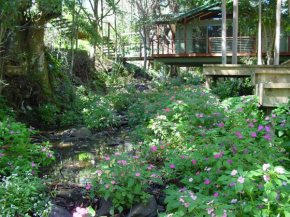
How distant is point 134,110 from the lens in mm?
9227

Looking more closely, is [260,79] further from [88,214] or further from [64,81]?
[64,81]

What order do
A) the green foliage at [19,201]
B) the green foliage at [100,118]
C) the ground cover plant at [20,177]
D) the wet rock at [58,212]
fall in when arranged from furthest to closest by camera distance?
the green foliage at [100,118] → the wet rock at [58,212] → the ground cover plant at [20,177] → the green foliage at [19,201]

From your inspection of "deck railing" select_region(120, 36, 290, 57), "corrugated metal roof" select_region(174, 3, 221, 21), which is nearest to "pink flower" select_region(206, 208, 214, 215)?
"deck railing" select_region(120, 36, 290, 57)

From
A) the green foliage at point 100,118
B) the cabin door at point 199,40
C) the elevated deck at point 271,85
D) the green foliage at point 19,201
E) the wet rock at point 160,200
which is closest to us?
the green foliage at point 19,201

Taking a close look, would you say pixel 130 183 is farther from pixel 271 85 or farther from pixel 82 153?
pixel 82 153

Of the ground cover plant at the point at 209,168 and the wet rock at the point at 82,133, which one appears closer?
the ground cover plant at the point at 209,168

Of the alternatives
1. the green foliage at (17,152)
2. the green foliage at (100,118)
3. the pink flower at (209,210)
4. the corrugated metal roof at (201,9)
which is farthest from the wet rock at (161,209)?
the corrugated metal roof at (201,9)

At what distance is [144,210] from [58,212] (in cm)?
92

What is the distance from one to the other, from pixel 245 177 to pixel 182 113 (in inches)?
139

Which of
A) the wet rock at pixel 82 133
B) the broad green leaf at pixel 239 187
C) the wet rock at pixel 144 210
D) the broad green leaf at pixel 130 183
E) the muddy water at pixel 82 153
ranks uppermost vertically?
the broad green leaf at pixel 239 187

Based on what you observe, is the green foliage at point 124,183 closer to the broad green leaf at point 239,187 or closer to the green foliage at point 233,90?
the broad green leaf at point 239,187

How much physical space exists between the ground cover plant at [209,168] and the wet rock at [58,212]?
0.35 meters

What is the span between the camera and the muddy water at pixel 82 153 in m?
5.21

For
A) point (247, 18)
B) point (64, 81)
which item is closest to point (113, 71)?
point (64, 81)
